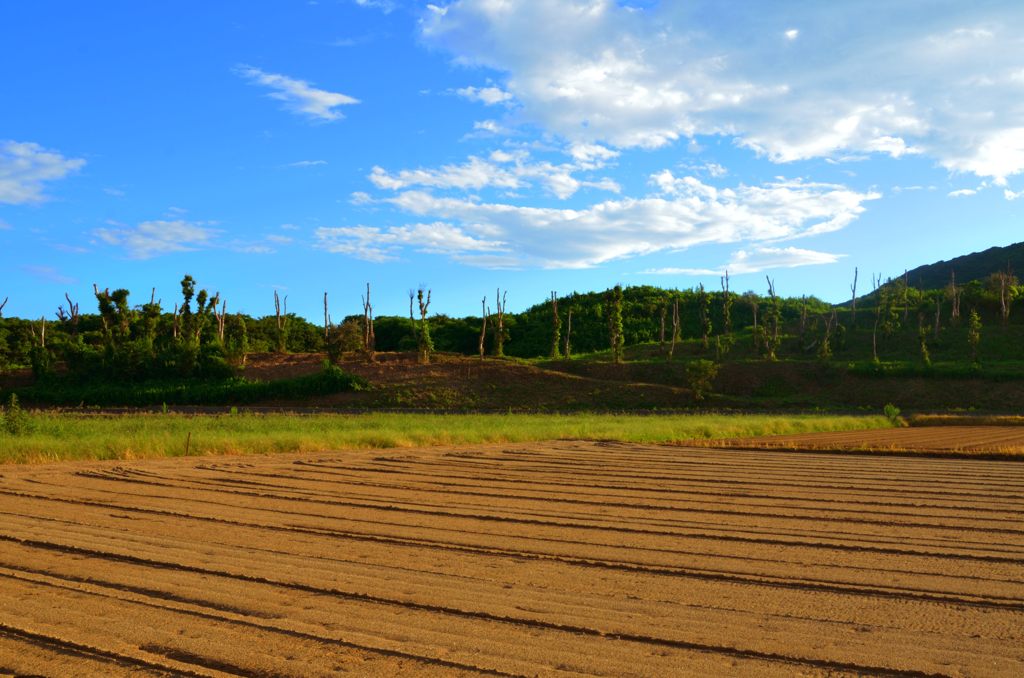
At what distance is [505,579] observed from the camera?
17.9ft

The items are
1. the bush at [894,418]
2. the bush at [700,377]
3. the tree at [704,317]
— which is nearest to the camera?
the bush at [894,418]

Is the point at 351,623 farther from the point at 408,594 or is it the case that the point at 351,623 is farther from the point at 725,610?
the point at 725,610

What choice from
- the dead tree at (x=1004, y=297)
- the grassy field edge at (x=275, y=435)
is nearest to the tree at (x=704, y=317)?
the dead tree at (x=1004, y=297)

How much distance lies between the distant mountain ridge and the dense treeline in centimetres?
2186

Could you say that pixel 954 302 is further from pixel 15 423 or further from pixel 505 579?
pixel 505 579

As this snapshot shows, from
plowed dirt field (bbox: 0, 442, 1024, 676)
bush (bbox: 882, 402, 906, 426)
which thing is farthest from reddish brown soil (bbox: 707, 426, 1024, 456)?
plowed dirt field (bbox: 0, 442, 1024, 676)

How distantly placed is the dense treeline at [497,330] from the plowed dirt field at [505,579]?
3571cm

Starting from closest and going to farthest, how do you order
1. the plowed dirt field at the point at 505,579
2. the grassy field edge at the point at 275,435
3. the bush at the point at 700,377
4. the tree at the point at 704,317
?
the plowed dirt field at the point at 505,579 → the grassy field edge at the point at 275,435 → the bush at the point at 700,377 → the tree at the point at 704,317

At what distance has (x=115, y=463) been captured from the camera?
42.8 feet

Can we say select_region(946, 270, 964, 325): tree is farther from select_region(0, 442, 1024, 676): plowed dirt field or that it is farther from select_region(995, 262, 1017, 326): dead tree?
select_region(0, 442, 1024, 676): plowed dirt field

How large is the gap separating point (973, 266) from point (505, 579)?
110 metres

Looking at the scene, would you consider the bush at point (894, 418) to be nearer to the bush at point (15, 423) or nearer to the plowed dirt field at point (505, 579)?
the plowed dirt field at point (505, 579)

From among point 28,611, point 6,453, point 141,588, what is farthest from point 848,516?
point 6,453

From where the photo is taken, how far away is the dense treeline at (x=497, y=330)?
42969 mm
